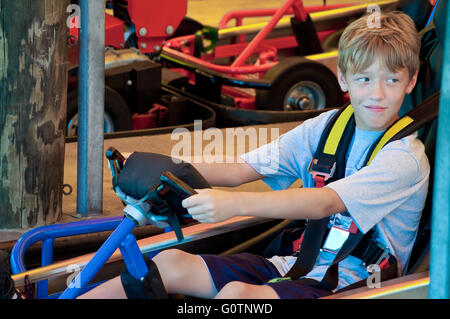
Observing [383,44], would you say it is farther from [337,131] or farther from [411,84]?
[337,131]

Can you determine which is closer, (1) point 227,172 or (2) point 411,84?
(2) point 411,84

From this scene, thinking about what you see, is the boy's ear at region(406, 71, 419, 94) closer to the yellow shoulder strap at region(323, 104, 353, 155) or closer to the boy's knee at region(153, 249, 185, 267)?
the yellow shoulder strap at region(323, 104, 353, 155)

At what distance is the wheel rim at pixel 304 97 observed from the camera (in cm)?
420

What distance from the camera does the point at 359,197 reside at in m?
1.44

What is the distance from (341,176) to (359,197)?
17 cm

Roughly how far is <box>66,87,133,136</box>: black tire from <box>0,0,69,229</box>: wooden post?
1239mm

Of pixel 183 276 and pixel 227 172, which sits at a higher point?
pixel 227 172

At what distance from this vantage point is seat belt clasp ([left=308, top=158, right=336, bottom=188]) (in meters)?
1.59

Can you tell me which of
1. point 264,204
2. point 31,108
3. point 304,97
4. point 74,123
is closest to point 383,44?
point 264,204

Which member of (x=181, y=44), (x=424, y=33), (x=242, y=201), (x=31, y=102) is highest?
(x=181, y=44)
